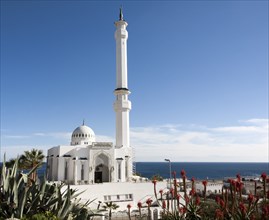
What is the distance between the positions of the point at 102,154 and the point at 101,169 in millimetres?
2940

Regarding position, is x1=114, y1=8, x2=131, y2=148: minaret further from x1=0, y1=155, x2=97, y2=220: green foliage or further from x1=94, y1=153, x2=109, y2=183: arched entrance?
x1=0, y1=155, x2=97, y2=220: green foliage

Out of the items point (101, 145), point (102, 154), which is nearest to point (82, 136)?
point (101, 145)

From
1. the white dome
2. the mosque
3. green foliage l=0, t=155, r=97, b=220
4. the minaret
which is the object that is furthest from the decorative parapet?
green foliage l=0, t=155, r=97, b=220

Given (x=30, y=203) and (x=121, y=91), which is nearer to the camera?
(x=30, y=203)

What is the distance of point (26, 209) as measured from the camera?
10422 millimetres

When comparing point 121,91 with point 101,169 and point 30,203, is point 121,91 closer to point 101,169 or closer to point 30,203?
point 101,169

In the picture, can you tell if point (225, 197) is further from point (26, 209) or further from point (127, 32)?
point (127, 32)

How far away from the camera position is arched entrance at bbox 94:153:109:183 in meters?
38.9

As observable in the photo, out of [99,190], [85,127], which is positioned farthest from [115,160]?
[85,127]

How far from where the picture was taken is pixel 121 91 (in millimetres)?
43219

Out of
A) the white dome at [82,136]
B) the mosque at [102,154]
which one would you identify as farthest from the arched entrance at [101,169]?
the white dome at [82,136]

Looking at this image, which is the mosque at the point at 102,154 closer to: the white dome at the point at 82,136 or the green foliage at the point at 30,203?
the white dome at the point at 82,136

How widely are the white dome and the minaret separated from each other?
462cm

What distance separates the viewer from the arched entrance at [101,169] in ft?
128
